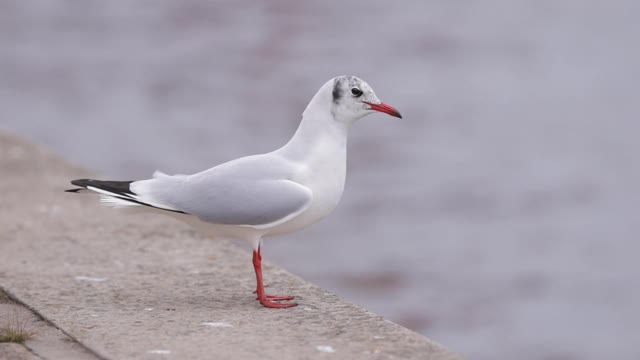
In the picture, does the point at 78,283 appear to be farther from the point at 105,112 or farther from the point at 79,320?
the point at 105,112

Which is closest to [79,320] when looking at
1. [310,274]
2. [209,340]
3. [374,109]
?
[209,340]

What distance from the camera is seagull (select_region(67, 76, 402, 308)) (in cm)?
423

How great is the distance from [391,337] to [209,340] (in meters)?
0.58

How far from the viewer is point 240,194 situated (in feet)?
13.9

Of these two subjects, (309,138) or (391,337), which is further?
(309,138)

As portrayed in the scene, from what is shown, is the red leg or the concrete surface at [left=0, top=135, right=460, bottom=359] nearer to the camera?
the concrete surface at [left=0, top=135, right=460, bottom=359]

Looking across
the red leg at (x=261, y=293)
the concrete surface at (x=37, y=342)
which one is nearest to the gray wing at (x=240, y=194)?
the red leg at (x=261, y=293)

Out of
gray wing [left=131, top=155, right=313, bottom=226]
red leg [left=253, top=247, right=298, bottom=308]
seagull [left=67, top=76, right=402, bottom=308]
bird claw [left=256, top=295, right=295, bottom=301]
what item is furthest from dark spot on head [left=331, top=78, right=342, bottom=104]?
bird claw [left=256, top=295, right=295, bottom=301]

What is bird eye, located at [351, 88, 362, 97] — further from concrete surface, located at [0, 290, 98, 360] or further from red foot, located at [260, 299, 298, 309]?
concrete surface, located at [0, 290, 98, 360]

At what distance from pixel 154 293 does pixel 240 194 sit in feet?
1.93

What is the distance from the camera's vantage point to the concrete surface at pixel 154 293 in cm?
390

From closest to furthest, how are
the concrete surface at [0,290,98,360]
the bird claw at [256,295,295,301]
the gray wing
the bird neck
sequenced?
the concrete surface at [0,290,98,360], the gray wing, the bird neck, the bird claw at [256,295,295,301]

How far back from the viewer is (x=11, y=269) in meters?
4.88

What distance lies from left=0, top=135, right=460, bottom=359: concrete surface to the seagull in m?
0.23
